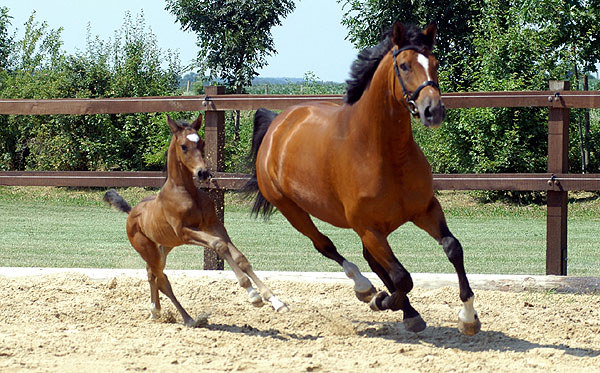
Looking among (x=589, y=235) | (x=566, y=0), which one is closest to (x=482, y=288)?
(x=589, y=235)

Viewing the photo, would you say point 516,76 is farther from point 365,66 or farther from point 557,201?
point 365,66

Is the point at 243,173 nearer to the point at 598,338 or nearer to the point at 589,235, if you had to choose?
the point at 598,338

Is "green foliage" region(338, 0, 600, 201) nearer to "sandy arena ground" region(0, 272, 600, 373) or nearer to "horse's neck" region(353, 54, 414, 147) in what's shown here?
"sandy arena ground" region(0, 272, 600, 373)

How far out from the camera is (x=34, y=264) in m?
9.05

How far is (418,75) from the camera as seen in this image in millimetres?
4340

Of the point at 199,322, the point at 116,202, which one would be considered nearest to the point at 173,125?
the point at 116,202

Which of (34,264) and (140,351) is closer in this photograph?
(140,351)

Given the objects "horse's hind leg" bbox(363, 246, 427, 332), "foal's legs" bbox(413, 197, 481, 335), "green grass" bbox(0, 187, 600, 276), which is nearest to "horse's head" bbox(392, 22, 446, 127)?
"foal's legs" bbox(413, 197, 481, 335)

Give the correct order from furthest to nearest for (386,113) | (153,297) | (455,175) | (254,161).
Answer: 1. (455,175)
2. (254,161)
3. (153,297)
4. (386,113)

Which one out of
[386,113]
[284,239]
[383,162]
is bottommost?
[284,239]

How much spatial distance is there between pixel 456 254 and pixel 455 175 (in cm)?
249

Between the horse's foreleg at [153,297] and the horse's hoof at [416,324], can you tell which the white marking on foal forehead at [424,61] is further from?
the horse's foreleg at [153,297]

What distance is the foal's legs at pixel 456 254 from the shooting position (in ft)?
15.8

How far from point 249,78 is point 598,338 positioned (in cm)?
2021
